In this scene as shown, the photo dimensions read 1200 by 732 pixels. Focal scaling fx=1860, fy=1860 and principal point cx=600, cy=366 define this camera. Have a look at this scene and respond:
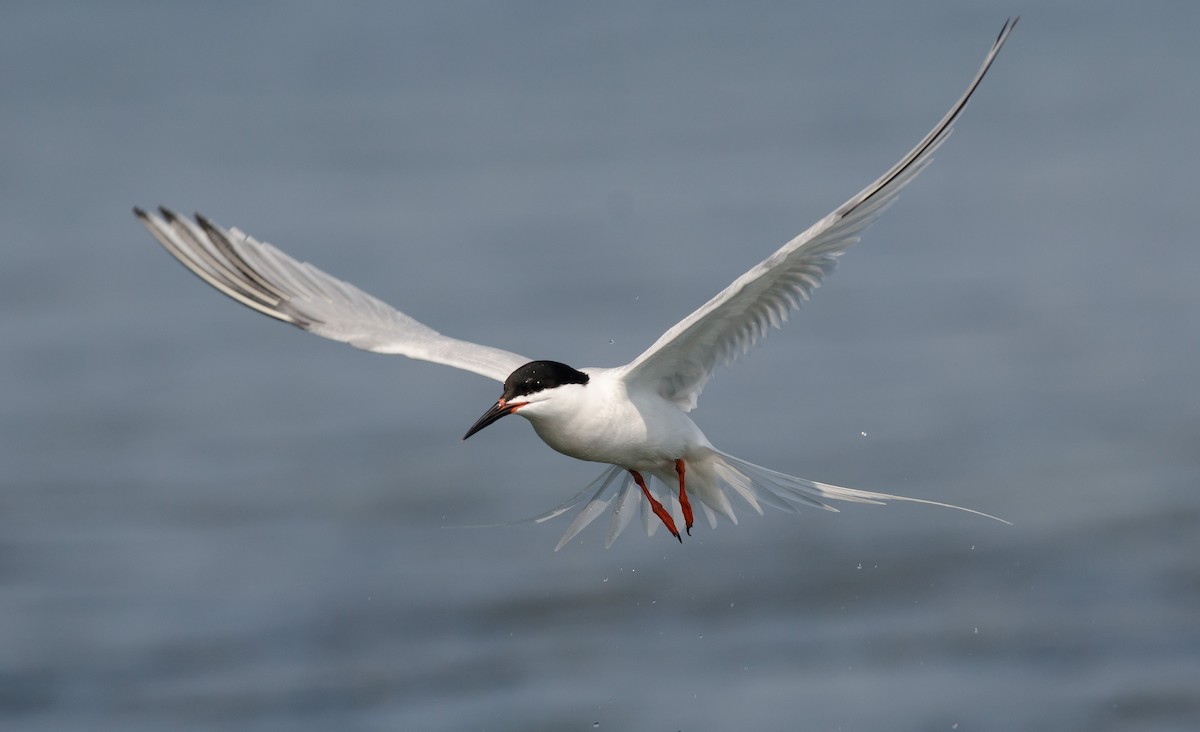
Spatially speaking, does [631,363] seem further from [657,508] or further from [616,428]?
[657,508]

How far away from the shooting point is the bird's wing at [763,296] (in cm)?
685

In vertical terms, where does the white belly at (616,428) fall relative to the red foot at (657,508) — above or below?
above

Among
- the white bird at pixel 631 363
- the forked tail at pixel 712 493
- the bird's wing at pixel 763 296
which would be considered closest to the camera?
the bird's wing at pixel 763 296

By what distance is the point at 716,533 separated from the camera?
1231 cm

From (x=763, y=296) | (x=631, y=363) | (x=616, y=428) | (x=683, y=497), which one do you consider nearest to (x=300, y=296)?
(x=631, y=363)

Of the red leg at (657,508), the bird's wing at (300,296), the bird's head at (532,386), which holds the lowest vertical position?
the red leg at (657,508)

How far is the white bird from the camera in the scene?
757 cm

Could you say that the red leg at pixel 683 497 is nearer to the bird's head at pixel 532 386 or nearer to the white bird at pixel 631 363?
the white bird at pixel 631 363

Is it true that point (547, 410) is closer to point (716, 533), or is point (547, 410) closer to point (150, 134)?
point (716, 533)

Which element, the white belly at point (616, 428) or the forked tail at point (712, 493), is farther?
the forked tail at point (712, 493)

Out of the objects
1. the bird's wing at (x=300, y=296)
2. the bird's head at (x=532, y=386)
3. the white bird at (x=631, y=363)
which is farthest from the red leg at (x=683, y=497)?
→ the bird's head at (x=532, y=386)

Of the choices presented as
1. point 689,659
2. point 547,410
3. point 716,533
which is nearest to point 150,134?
point 716,533

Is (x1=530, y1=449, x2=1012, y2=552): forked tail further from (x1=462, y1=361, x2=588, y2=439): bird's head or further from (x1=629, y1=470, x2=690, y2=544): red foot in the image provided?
(x1=462, y1=361, x2=588, y2=439): bird's head

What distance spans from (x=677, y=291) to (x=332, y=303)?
746 cm
